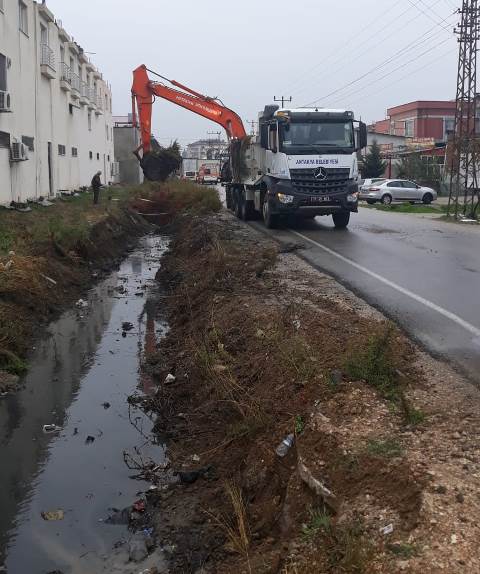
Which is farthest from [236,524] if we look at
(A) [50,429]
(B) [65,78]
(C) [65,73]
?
(C) [65,73]

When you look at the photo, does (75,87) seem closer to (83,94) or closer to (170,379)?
(83,94)

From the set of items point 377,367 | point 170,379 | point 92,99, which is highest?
point 92,99

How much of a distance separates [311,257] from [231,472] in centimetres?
903

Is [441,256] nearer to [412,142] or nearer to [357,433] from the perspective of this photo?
[357,433]

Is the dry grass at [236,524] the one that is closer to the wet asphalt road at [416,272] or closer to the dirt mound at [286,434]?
the dirt mound at [286,434]

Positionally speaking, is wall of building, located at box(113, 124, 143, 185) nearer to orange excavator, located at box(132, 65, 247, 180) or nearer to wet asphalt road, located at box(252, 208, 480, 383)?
orange excavator, located at box(132, 65, 247, 180)

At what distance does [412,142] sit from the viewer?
203 ft

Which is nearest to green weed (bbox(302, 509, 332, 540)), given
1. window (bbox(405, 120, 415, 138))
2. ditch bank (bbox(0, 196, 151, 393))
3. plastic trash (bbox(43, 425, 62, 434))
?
plastic trash (bbox(43, 425, 62, 434))

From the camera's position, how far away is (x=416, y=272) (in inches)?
481

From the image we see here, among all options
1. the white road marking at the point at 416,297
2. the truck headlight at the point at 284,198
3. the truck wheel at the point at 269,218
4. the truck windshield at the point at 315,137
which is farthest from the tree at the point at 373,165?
the white road marking at the point at 416,297

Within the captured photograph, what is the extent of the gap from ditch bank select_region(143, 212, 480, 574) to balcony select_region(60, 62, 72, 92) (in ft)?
85.1

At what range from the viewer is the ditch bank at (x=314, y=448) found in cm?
388

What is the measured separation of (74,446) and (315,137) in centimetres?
1345

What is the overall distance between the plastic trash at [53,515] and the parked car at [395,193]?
36.7 m
